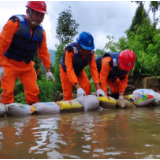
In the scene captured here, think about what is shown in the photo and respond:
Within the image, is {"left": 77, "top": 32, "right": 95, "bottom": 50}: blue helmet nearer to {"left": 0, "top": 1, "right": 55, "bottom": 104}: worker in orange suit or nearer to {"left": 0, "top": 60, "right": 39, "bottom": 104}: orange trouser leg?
{"left": 0, "top": 1, "right": 55, "bottom": 104}: worker in orange suit

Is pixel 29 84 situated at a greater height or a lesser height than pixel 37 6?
lesser

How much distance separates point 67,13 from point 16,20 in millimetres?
7987

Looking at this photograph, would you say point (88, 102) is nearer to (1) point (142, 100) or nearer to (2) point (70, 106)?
(2) point (70, 106)

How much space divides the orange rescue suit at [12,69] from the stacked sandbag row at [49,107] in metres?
0.47

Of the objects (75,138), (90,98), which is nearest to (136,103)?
(90,98)

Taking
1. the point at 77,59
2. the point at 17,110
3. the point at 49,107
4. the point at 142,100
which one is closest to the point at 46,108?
the point at 49,107

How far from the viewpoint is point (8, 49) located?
3.40 metres

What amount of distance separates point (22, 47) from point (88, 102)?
1.27m

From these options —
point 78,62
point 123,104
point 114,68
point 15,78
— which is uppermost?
point 78,62

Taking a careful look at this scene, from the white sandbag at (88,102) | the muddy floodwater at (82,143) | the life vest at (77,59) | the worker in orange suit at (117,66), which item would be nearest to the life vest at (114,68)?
the worker in orange suit at (117,66)

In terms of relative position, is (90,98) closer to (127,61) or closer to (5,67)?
(127,61)

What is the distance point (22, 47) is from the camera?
3.39 meters

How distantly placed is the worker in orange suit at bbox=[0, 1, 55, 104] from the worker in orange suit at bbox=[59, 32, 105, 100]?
0.41m

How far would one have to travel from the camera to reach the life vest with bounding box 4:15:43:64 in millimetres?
3219
